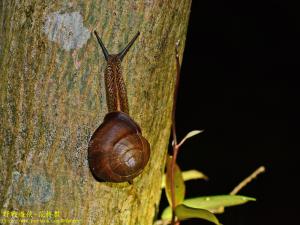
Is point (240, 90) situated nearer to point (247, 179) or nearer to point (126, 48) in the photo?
point (247, 179)

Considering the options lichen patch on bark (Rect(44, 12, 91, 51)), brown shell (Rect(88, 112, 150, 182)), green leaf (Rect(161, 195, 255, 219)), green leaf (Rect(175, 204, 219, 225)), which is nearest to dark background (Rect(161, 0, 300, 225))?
green leaf (Rect(161, 195, 255, 219))

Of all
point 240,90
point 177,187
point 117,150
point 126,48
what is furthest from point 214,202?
point 240,90

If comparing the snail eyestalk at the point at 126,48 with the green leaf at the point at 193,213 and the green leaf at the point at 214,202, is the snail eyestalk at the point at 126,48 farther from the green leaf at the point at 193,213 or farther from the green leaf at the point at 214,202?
the green leaf at the point at 214,202

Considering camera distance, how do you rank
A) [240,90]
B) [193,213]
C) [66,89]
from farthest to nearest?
[240,90] → [193,213] → [66,89]

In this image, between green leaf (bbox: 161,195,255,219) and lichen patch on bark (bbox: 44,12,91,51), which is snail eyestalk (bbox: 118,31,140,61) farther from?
green leaf (bbox: 161,195,255,219)

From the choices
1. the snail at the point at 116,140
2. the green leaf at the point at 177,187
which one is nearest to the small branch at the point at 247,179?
the green leaf at the point at 177,187

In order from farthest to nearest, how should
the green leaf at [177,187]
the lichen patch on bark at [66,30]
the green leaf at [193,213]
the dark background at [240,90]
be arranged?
Result: the dark background at [240,90] → the green leaf at [177,187] → the green leaf at [193,213] → the lichen patch on bark at [66,30]

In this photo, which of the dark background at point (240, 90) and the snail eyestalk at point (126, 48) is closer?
the snail eyestalk at point (126, 48)
